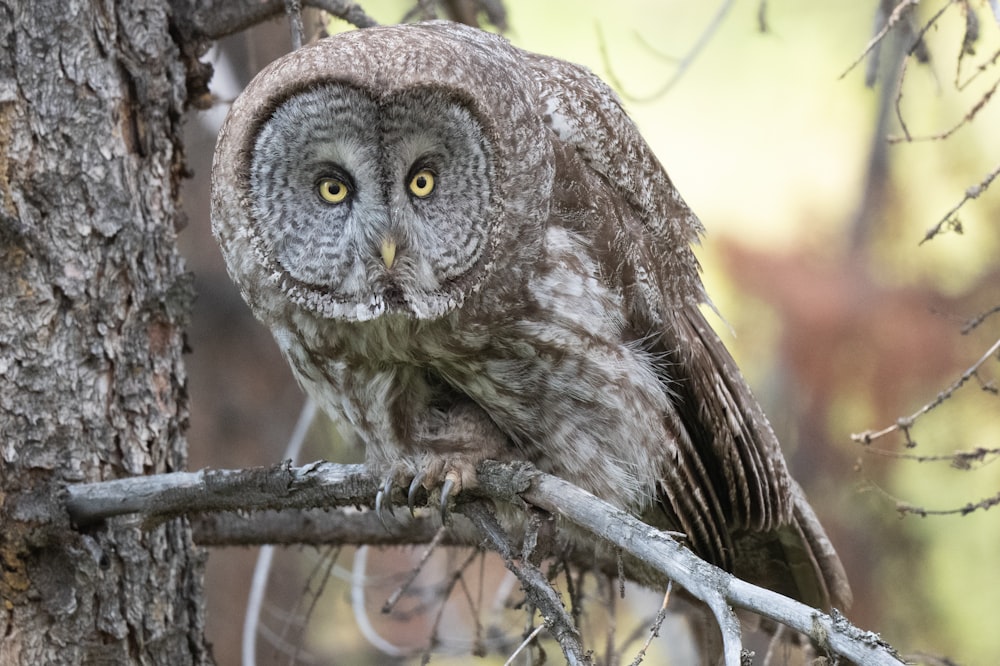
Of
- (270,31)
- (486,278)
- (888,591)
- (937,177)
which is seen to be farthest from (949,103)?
(486,278)

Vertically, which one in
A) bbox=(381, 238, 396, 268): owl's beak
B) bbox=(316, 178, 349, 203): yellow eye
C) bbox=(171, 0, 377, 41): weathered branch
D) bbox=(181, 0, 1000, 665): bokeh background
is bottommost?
bbox=(381, 238, 396, 268): owl's beak

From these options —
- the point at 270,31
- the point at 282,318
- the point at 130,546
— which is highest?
the point at 270,31

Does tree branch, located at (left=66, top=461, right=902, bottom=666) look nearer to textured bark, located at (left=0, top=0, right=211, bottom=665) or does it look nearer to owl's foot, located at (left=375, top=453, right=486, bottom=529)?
owl's foot, located at (left=375, top=453, right=486, bottom=529)

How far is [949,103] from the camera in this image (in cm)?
547

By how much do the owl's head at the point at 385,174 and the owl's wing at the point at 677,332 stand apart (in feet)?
0.59

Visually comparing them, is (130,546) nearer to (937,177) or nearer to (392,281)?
(392,281)

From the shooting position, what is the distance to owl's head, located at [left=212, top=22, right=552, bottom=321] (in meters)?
2.14

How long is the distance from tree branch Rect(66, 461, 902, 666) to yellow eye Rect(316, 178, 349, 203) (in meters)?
0.56

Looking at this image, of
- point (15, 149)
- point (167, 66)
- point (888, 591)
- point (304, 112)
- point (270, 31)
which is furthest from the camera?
point (888, 591)

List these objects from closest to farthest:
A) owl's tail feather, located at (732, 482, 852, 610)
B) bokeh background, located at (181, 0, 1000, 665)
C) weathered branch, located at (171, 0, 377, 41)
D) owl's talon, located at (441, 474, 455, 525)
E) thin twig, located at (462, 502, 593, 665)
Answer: thin twig, located at (462, 502, 593, 665), owl's talon, located at (441, 474, 455, 525), weathered branch, located at (171, 0, 377, 41), owl's tail feather, located at (732, 482, 852, 610), bokeh background, located at (181, 0, 1000, 665)

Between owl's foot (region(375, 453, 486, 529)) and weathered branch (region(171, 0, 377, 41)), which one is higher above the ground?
weathered branch (region(171, 0, 377, 41))

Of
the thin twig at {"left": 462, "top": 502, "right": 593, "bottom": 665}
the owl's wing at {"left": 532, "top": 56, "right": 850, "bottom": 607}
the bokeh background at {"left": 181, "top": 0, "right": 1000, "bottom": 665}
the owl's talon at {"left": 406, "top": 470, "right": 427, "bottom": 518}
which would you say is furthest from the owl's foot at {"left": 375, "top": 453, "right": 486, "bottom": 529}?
the bokeh background at {"left": 181, "top": 0, "right": 1000, "bottom": 665}

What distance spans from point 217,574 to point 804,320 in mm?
3130

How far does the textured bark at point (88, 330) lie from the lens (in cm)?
234
